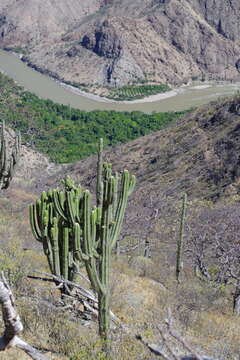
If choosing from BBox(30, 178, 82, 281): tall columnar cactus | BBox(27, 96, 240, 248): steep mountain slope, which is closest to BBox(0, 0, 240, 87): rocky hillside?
BBox(27, 96, 240, 248): steep mountain slope

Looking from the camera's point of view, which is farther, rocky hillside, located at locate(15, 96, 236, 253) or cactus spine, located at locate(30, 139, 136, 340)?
rocky hillside, located at locate(15, 96, 236, 253)

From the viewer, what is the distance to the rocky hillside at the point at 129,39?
10150 cm

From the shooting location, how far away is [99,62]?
103 metres

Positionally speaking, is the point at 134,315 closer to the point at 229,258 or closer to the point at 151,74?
the point at 229,258

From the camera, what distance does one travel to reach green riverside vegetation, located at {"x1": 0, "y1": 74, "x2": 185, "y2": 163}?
48.8 meters

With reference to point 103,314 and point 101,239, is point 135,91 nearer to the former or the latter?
point 101,239

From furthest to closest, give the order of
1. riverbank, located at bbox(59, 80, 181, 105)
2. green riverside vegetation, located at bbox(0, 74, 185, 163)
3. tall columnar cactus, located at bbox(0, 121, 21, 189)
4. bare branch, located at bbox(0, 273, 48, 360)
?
riverbank, located at bbox(59, 80, 181, 105)
green riverside vegetation, located at bbox(0, 74, 185, 163)
tall columnar cactus, located at bbox(0, 121, 21, 189)
bare branch, located at bbox(0, 273, 48, 360)

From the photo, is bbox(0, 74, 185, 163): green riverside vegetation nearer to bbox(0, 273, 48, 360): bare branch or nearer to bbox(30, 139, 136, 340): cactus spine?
bbox(30, 139, 136, 340): cactus spine

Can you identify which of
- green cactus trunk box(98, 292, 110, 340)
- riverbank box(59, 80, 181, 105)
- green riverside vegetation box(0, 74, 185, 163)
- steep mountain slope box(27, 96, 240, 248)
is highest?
green cactus trunk box(98, 292, 110, 340)

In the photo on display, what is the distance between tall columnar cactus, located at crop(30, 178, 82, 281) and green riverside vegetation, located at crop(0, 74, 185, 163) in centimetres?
3786

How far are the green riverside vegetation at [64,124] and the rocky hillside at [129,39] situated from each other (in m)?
32.1

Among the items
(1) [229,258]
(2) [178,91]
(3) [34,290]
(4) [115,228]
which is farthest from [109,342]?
(2) [178,91]

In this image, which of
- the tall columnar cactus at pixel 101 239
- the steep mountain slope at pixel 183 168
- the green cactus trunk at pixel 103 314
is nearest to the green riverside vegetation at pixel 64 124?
the steep mountain slope at pixel 183 168

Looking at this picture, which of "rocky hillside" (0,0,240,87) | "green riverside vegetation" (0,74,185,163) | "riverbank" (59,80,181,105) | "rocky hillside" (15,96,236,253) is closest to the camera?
"rocky hillside" (15,96,236,253)
